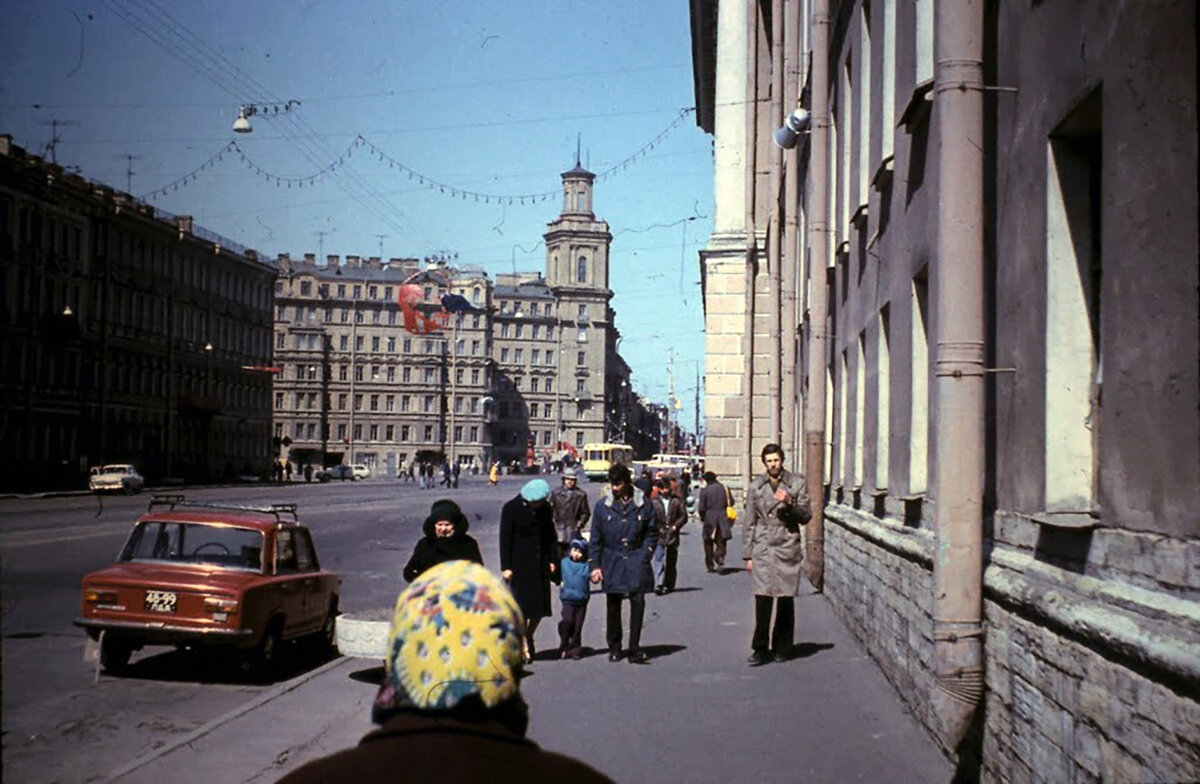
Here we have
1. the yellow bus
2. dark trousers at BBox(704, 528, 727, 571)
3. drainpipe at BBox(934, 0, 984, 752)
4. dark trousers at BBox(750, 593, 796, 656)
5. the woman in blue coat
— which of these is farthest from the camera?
the yellow bus

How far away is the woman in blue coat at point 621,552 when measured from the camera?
1316 centimetres

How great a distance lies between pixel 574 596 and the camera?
13.3 meters

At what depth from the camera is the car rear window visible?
41.0 feet

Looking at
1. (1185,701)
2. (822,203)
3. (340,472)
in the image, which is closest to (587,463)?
(340,472)

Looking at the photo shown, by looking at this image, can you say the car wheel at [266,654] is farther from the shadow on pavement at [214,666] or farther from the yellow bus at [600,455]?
the yellow bus at [600,455]

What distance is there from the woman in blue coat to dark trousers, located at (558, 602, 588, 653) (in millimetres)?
333

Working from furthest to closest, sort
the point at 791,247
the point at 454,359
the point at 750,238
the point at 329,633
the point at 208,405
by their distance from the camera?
the point at 454,359
the point at 208,405
the point at 750,238
the point at 791,247
the point at 329,633

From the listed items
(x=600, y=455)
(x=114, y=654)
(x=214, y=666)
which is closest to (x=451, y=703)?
(x=114, y=654)

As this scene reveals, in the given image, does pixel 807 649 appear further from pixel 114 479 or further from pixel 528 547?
pixel 114 479

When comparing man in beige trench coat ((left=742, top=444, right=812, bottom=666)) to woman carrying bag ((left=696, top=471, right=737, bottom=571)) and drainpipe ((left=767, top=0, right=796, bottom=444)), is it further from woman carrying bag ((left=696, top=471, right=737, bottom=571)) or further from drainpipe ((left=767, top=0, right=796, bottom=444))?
drainpipe ((left=767, top=0, right=796, bottom=444))

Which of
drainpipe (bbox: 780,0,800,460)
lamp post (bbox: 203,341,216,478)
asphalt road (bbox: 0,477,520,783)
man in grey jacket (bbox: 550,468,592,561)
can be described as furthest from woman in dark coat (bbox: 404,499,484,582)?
lamp post (bbox: 203,341,216,478)

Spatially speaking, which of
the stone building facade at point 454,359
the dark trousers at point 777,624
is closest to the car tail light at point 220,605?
the dark trousers at point 777,624

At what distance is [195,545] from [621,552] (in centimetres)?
376

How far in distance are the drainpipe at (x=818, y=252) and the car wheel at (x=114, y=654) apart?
9.08 meters
